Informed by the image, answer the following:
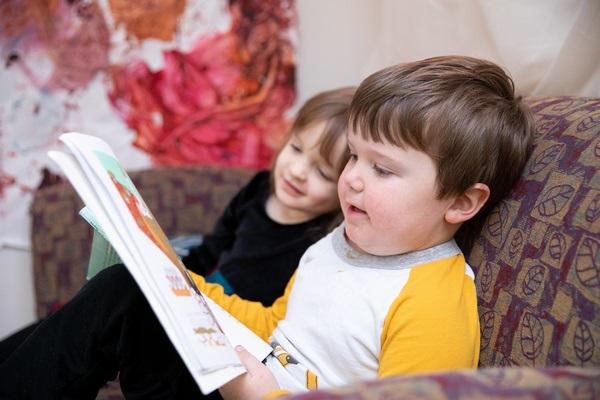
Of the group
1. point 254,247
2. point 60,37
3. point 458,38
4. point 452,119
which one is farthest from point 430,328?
point 60,37

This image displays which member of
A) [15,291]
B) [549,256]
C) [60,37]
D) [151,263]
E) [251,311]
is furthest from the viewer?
[15,291]

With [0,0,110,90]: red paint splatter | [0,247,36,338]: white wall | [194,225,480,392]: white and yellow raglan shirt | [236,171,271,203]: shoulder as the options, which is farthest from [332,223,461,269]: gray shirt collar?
[0,247,36,338]: white wall

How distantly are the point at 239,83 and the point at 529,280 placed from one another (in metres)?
1.13

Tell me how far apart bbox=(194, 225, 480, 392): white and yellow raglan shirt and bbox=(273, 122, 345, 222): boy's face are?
26 cm

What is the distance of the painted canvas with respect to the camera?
1.77m

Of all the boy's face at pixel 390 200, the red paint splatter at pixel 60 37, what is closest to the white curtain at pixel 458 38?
the boy's face at pixel 390 200

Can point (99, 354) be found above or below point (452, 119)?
below

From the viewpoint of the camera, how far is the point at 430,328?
94cm

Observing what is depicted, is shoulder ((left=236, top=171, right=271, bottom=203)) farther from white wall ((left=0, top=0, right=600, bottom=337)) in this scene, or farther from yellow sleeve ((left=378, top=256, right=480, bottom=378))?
yellow sleeve ((left=378, top=256, right=480, bottom=378))

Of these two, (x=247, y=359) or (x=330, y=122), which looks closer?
(x=247, y=359)

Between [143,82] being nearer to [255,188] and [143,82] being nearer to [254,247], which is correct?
[255,188]

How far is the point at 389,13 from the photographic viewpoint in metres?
1.59

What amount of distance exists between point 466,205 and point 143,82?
A: 112 cm

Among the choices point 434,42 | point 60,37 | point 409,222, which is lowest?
point 409,222
